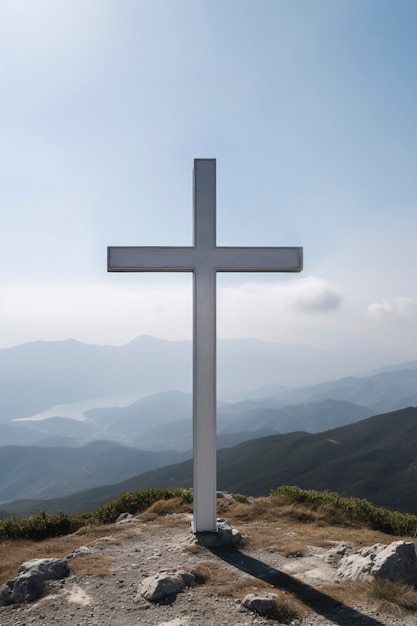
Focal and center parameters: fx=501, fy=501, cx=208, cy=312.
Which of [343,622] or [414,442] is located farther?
[414,442]

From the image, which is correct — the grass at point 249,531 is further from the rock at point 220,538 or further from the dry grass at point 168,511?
the rock at point 220,538

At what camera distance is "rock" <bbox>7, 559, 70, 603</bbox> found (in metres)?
8.23

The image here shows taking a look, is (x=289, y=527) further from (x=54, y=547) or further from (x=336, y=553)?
(x=54, y=547)

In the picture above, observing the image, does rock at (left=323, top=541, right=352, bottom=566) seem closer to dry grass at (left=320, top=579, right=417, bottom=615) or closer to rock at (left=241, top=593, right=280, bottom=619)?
dry grass at (left=320, top=579, right=417, bottom=615)

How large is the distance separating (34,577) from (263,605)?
3922 millimetres

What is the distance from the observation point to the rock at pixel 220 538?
10414 mm

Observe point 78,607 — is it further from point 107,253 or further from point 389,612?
point 107,253

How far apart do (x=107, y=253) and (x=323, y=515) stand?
347 inches

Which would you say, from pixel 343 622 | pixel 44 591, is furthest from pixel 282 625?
pixel 44 591

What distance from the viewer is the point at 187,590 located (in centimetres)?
820

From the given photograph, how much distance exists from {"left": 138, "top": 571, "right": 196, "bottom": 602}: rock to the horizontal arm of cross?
6.01m

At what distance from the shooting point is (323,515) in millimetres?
13273

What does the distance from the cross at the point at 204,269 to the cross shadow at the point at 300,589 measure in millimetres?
1180

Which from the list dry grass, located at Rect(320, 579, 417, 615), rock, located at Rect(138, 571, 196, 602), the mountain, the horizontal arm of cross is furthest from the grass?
the mountain
